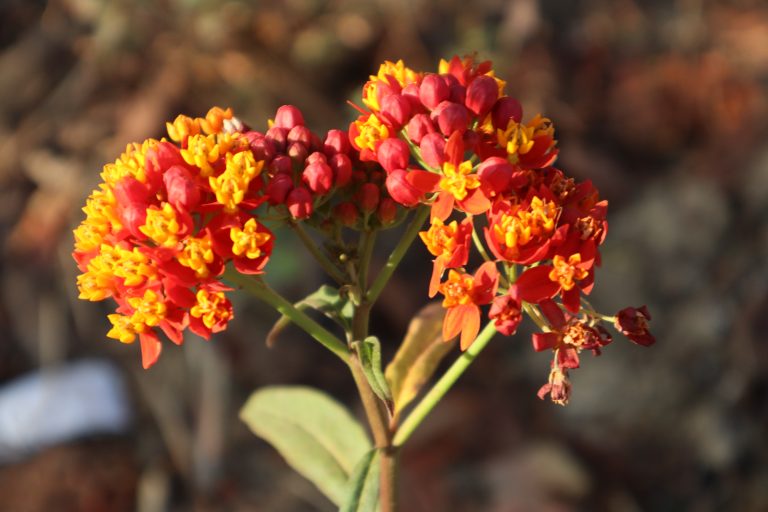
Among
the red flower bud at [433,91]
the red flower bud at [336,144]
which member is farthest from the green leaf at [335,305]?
the red flower bud at [433,91]

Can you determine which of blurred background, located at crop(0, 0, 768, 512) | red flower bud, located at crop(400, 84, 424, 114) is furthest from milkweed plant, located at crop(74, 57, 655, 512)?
blurred background, located at crop(0, 0, 768, 512)

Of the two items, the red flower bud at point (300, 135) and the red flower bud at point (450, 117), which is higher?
the red flower bud at point (450, 117)

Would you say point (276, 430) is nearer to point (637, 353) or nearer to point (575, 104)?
point (637, 353)

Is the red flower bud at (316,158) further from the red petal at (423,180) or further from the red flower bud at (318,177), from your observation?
the red petal at (423,180)

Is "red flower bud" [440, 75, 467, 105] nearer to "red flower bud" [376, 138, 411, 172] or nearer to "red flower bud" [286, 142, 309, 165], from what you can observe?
"red flower bud" [376, 138, 411, 172]

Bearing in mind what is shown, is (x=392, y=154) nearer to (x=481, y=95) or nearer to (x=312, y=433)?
(x=481, y=95)

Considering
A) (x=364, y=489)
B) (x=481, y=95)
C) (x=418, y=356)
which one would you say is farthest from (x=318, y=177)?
(x=364, y=489)
